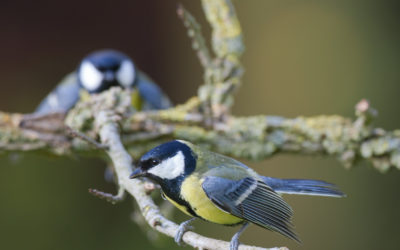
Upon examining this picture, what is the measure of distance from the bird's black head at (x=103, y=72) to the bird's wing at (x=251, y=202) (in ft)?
3.54

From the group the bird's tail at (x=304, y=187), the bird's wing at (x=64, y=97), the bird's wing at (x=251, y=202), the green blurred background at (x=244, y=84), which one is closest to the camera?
the bird's wing at (x=251, y=202)

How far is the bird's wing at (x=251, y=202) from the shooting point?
0.93 m

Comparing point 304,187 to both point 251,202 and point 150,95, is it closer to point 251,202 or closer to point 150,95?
point 251,202

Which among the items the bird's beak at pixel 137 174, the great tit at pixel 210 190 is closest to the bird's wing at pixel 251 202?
the great tit at pixel 210 190

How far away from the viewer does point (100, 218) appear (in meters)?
2.06

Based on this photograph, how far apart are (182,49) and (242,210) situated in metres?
1.62

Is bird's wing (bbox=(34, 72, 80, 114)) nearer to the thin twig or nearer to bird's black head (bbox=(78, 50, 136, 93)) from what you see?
bird's black head (bbox=(78, 50, 136, 93))

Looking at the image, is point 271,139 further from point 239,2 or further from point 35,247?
point 239,2

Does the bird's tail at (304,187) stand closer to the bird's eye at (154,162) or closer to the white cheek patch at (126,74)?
the bird's eye at (154,162)

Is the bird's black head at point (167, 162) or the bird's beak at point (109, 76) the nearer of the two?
the bird's black head at point (167, 162)

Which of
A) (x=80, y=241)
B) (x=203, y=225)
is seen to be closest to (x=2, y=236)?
(x=80, y=241)

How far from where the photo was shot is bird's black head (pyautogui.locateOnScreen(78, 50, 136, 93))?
1.97 m

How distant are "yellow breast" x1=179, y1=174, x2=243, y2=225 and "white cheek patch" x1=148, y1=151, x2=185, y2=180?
0.08ft

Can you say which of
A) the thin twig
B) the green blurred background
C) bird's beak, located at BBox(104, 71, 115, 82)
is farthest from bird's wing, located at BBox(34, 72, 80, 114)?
the thin twig
